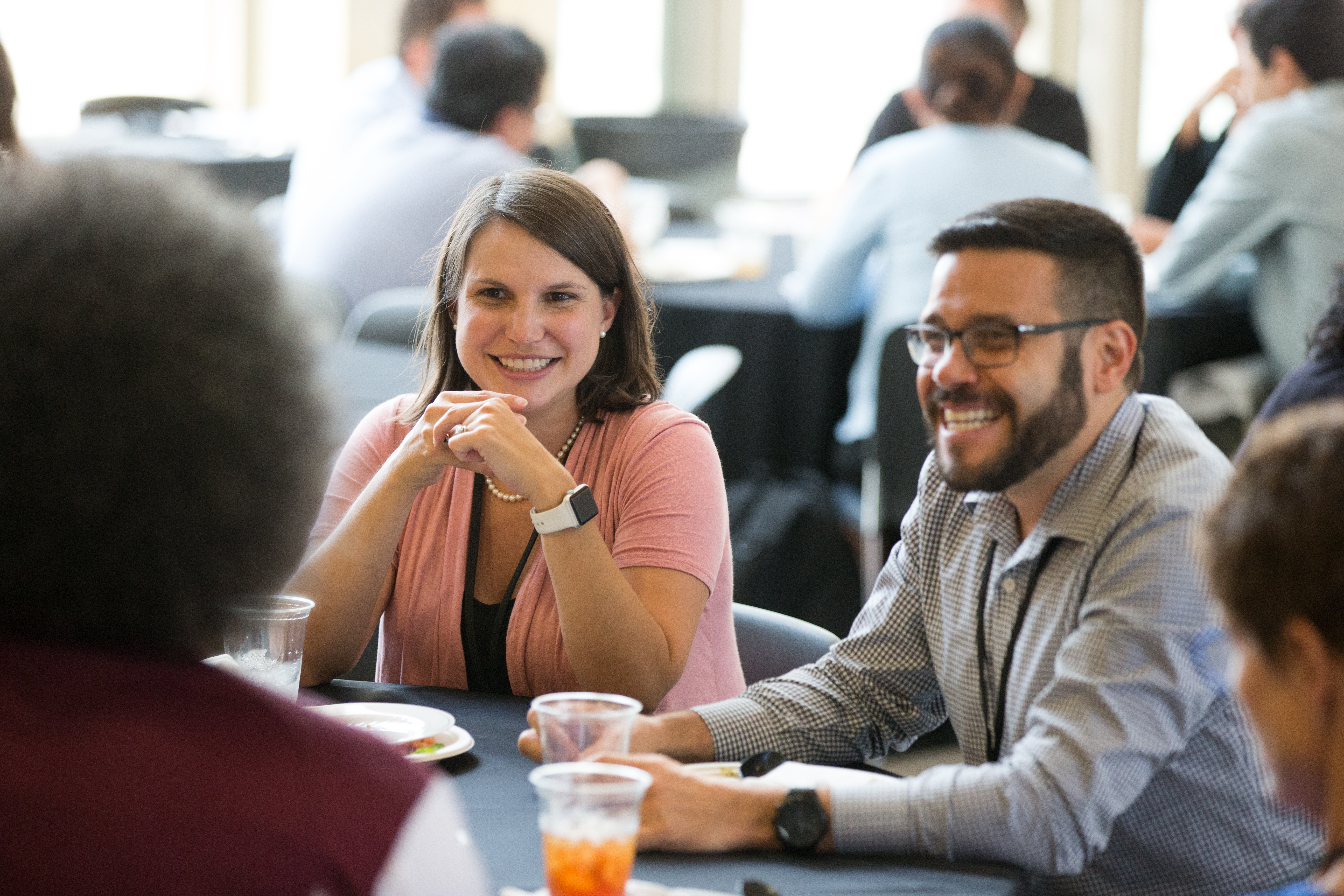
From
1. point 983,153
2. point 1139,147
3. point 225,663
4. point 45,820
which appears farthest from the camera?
Result: point 1139,147

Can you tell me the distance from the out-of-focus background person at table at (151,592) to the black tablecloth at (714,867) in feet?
1.50

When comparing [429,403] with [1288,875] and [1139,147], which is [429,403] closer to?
[1288,875]

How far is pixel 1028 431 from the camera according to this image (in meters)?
1.55

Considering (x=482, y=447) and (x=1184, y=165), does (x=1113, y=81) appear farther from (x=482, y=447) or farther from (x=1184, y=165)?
(x=482, y=447)

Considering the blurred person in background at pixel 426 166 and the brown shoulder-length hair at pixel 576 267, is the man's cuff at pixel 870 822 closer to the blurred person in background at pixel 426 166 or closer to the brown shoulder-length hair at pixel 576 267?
the brown shoulder-length hair at pixel 576 267

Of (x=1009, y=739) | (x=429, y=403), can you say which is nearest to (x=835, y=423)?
(x=429, y=403)

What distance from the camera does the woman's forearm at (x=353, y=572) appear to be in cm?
180

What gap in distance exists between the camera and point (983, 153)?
3.74 m

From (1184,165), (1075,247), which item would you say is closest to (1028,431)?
(1075,247)

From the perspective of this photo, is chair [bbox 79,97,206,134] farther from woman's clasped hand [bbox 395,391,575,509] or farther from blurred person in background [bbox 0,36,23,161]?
woman's clasped hand [bbox 395,391,575,509]

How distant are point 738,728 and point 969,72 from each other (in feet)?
8.71

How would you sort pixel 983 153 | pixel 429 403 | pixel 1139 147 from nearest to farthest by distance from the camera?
1. pixel 429 403
2. pixel 983 153
3. pixel 1139 147

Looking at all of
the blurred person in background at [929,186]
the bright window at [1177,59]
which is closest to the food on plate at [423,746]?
the blurred person in background at [929,186]

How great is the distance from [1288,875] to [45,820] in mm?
1253
